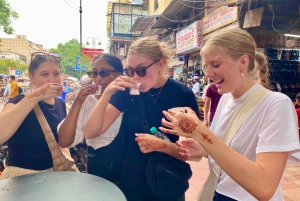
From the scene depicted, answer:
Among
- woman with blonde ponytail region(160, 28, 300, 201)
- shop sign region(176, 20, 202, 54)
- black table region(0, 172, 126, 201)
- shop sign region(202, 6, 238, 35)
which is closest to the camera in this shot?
woman with blonde ponytail region(160, 28, 300, 201)

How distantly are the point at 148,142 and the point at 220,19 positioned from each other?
6502mm

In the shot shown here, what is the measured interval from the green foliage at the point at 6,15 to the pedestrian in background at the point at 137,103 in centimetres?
1785

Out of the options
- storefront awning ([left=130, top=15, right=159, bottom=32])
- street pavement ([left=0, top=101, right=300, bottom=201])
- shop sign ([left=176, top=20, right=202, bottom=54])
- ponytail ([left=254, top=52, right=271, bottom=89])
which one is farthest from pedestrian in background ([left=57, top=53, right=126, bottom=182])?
storefront awning ([left=130, top=15, right=159, bottom=32])

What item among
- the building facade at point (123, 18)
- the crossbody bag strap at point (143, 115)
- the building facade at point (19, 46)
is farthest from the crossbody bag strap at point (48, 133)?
the building facade at point (19, 46)

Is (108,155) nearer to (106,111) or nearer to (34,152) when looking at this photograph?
(106,111)

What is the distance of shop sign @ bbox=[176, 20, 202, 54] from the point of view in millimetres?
8516

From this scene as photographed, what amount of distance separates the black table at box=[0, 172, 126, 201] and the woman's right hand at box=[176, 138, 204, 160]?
0.50 m

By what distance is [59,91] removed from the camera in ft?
6.02

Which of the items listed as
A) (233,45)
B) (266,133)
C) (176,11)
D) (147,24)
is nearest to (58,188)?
(266,133)

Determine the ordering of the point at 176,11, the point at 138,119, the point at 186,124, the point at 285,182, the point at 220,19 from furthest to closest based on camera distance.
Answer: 1. the point at 176,11
2. the point at 220,19
3. the point at 285,182
4. the point at 138,119
5. the point at 186,124

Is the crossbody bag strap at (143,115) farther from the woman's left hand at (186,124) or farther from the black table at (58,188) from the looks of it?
the woman's left hand at (186,124)

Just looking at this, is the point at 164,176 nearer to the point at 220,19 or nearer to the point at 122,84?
the point at 122,84

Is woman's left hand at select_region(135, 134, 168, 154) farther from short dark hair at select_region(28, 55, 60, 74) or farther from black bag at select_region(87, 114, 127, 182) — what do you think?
short dark hair at select_region(28, 55, 60, 74)

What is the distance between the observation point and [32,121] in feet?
6.15
